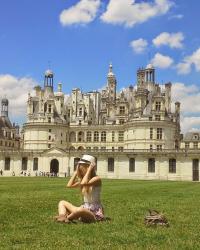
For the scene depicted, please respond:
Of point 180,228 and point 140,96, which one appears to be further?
point 140,96

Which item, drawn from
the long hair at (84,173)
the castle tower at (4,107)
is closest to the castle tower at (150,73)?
the castle tower at (4,107)

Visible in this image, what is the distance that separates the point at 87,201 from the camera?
50.9 feet

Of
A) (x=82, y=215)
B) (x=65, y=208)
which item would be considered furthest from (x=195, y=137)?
(x=82, y=215)

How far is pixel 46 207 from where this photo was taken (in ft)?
69.7

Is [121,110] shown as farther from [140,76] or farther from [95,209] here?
[95,209]

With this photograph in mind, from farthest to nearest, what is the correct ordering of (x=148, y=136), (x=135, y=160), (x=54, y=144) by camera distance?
(x=54, y=144)
(x=148, y=136)
(x=135, y=160)

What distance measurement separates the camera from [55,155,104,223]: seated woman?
49.8 ft

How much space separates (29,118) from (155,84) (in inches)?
1199

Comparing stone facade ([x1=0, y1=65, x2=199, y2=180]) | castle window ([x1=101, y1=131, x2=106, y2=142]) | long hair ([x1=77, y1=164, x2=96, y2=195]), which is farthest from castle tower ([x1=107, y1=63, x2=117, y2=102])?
long hair ([x1=77, y1=164, x2=96, y2=195])

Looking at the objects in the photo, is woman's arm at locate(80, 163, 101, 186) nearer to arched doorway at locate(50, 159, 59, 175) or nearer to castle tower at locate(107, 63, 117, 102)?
arched doorway at locate(50, 159, 59, 175)

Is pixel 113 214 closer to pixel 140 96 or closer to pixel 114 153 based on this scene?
pixel 114 153

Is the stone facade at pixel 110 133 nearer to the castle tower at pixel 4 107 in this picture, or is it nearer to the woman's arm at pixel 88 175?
the castle tower at pixel 4 107

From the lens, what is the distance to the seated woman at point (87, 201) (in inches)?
597

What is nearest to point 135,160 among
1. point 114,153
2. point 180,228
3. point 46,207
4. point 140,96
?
point 114,153
